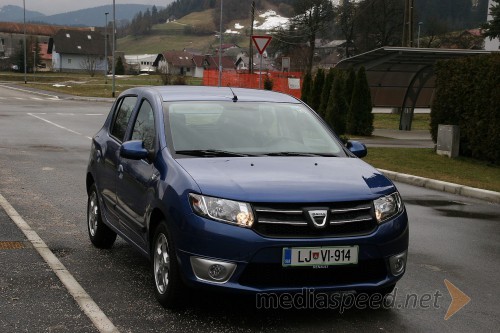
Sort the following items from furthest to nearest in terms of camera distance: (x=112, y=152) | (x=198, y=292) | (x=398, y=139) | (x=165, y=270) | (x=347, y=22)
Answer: (x=347, y=22) → (x=398, y=139) → (x=112, y=152) → (x=198, y=292) → (x=165, y=270)

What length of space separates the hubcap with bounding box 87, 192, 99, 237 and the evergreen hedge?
421 inches

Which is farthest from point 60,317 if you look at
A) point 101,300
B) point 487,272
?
point 487,272

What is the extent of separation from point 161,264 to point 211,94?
188 centimetres

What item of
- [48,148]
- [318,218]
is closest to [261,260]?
[318,218]

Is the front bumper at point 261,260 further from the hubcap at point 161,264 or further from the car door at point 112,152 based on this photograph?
the car door at point 112,152

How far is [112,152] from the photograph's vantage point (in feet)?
23.7

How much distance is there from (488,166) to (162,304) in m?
12.5

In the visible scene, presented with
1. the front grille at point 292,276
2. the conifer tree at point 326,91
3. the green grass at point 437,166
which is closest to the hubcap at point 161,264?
the front grille at point 292,276

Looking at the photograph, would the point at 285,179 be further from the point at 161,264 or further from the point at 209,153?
the point at 161,264

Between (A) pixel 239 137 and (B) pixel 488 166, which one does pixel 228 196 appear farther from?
(B) pixel 488 166

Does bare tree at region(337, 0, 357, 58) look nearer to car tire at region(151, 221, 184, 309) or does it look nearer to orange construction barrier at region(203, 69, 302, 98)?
orange construction barrier at region(203, 69, 302, 98)

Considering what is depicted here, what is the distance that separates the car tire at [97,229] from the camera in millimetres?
7688

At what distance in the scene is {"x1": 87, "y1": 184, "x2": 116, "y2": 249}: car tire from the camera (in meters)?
7.69

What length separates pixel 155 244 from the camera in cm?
574
